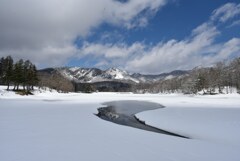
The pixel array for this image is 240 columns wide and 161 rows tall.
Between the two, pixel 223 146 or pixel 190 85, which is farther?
pixel 190 85

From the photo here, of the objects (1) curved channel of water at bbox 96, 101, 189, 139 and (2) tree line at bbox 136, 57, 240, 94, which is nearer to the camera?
(1) curved channel of water at bbox 96, 101, 189, 139

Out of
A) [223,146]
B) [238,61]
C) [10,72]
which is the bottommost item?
[223,146]

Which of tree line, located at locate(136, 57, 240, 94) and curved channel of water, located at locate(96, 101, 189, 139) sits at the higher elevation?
tree line, located at locate(136, 57, 240, 94)

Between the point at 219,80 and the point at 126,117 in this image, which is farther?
the point at 219,80

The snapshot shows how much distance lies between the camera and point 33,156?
10.3 metres

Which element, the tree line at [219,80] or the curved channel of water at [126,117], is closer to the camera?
the curved channel of water at [126,117]

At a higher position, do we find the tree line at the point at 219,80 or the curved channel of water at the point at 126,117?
the tree line at the point at 219,80

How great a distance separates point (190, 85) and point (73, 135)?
117735 millimetres

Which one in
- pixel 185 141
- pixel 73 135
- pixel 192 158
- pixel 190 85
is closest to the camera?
pixel 192 158

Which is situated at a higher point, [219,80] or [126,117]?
[219,80]

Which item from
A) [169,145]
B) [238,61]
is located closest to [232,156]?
[169,145]

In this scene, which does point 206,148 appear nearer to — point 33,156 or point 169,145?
point 169,145

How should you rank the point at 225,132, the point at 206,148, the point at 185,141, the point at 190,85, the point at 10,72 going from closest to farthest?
the point at 206,148, the point at 185,141, the point at 225,132, the point at 10,72, the point at 190,85

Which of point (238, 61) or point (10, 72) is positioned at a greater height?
point (238, 61)
